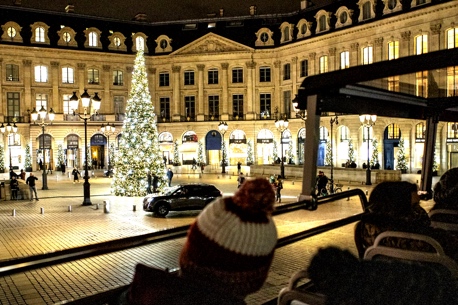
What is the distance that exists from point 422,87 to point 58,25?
59.6 meters

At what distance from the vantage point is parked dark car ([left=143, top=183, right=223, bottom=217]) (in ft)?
66.3

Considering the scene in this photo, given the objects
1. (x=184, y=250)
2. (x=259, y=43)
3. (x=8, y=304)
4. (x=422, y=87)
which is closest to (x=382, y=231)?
(x=184, y=250)

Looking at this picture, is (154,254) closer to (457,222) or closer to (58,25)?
(457,222)

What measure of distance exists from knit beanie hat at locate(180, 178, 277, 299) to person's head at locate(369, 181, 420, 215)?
7.76ft

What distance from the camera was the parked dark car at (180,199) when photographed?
2022cm

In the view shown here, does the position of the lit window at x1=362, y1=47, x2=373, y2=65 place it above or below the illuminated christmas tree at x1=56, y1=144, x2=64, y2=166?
above

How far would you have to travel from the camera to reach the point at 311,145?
5.17 m

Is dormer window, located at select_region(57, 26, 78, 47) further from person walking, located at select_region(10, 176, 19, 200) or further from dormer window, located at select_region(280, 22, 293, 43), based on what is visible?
person walking, located at select_region(10, 176, 19, 200)

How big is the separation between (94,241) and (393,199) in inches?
480

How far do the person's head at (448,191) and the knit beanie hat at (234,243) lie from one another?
4235 mm

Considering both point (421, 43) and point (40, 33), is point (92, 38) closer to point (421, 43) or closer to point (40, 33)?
point (40, 33)

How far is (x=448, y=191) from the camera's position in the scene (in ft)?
19.7

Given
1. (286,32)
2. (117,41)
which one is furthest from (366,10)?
(117,41)

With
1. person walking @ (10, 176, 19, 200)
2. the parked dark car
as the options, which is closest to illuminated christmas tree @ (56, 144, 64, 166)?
person walking @ (10, 176, 19, 200)
